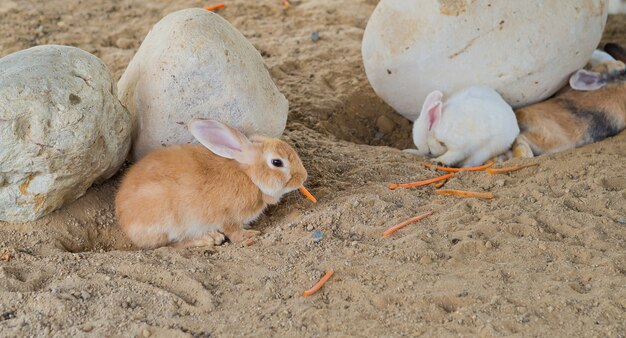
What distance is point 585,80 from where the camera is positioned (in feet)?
18.4

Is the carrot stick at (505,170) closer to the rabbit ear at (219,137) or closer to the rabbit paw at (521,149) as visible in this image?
the rabbit paw at (521,149)

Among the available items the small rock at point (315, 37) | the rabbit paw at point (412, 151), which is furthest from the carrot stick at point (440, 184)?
the small rock at point (315, 37)

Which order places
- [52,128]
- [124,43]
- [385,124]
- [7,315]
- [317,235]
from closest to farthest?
1. [7,315]
2. [52,128]
3. [317,235]
4. [385,124]
5. [124,43]

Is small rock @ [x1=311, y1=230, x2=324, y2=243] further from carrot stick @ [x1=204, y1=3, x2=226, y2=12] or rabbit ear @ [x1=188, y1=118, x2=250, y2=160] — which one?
carrot stick @ [x1=204, y1=3, x2=226, y2=12]

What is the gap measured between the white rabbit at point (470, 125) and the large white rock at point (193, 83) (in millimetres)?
1321

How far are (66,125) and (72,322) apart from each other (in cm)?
107

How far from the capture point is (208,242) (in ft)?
14.2

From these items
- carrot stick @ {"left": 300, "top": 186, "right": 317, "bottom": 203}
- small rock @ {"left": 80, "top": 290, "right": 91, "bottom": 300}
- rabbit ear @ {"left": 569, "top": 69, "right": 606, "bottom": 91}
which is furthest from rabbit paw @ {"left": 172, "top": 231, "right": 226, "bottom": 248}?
rabbit ear @ {"left": 569, "top": 69, "right": 606, "bottom": 91}

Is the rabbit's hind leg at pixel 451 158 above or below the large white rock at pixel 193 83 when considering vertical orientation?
below

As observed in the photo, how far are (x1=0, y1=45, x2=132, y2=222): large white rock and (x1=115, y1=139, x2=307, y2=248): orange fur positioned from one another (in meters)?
0.27

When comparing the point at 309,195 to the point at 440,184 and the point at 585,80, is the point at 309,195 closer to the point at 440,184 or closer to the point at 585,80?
the point at 440,184

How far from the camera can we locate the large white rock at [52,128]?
12.5ft

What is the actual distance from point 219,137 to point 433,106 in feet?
5.53

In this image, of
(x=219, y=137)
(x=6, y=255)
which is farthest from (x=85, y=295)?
(x=219, y=137)
